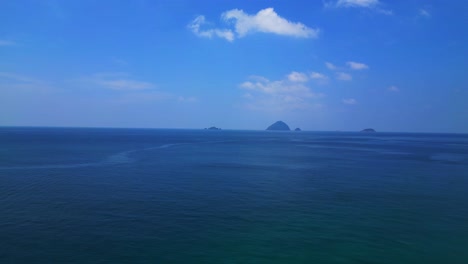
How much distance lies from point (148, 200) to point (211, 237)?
1217 centimetres

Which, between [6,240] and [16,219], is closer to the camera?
[6,240]

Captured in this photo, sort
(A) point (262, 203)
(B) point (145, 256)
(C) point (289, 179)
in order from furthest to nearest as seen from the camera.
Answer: (C) point (289, 179), (A) point (262, 203), (B) point (145, 256)

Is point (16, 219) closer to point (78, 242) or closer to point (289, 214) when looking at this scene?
point (78, 242)

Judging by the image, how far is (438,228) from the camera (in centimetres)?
2456

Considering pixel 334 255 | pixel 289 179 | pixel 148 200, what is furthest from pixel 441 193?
pixel 148 200

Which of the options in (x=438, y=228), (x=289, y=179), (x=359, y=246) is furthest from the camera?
(x=289, y=179)

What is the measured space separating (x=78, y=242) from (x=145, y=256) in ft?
17.0

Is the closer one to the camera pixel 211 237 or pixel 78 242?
pixel 78 242

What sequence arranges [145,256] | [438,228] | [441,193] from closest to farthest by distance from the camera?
[145,256], [438,228], [441,193]

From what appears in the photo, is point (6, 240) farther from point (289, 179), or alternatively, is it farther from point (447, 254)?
point (289, 179)

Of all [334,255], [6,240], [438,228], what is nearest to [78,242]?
[6,240]

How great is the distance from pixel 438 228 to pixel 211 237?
57.7ft

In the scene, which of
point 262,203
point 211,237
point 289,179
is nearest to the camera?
point 211,237

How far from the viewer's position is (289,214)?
27766mm
